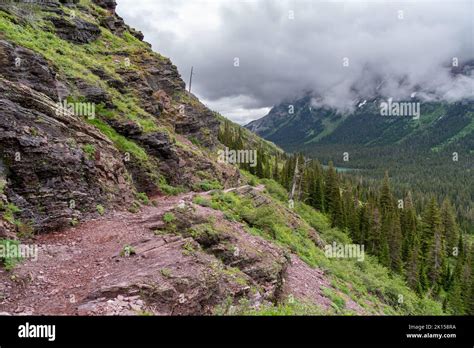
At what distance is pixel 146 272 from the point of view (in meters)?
9.72

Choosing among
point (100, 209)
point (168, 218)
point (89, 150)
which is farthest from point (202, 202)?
point (89, 150)

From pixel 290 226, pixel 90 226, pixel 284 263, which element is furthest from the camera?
pixel 290 226

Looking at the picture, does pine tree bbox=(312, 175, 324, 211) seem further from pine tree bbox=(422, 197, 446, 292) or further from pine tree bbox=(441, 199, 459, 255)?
pine tree bbox=(441, 199, 459, 255)

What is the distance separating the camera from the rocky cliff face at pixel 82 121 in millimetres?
12703

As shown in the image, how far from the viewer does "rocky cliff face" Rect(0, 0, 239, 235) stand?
41.7 ft

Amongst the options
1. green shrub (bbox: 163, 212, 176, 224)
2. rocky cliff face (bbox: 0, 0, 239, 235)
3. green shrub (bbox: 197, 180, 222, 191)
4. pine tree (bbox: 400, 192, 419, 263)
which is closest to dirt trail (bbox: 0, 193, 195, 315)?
green shrub (bbox: 163, 212, 176, 224)

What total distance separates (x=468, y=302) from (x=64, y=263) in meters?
56.8

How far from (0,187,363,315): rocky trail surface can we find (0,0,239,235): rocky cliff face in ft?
5.11

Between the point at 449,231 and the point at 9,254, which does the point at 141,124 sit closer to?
the point at 9,254

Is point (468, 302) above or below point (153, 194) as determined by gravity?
below

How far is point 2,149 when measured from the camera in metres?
12.2

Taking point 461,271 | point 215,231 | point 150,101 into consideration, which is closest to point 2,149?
point 215,231

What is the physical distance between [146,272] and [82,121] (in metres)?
11.0
